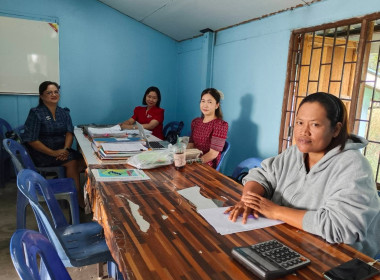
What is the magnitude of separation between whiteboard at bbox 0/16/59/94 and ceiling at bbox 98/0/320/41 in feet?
3.33

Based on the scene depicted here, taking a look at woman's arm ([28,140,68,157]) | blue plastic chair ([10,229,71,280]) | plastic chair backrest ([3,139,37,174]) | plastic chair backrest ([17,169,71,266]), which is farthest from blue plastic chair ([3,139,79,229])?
blue plastic chair ([10,229,71,280])

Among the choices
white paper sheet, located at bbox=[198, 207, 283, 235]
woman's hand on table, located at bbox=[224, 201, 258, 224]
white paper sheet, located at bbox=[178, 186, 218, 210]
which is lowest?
white paper sheet, located at bbox=[198, 207, 283, 235]

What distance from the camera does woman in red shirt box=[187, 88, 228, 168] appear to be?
8.28 ft

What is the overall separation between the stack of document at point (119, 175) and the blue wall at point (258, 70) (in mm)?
1731

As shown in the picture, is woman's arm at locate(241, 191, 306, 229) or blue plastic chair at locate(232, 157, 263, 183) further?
blue plastic chair at locate(232, 157, 263, 183)

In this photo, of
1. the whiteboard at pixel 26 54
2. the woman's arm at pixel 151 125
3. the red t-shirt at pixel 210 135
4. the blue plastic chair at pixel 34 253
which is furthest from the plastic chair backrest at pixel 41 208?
the whiteboard at pixel 26 54

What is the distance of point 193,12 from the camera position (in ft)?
11.4

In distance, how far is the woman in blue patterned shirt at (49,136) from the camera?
2.77 m

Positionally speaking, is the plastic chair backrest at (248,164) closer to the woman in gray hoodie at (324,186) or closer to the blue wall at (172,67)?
the blue wall at (172,67)

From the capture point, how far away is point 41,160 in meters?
2.79

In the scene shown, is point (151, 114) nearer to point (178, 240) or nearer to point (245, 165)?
point (245, 165)

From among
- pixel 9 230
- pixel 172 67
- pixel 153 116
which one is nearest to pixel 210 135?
pixel 153 116

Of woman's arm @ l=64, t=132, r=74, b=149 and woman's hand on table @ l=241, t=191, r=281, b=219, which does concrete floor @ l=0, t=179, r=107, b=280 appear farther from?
woman's hand on table @ l=241, t=191, r=281, b=219

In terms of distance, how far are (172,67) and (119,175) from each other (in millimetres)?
3487
